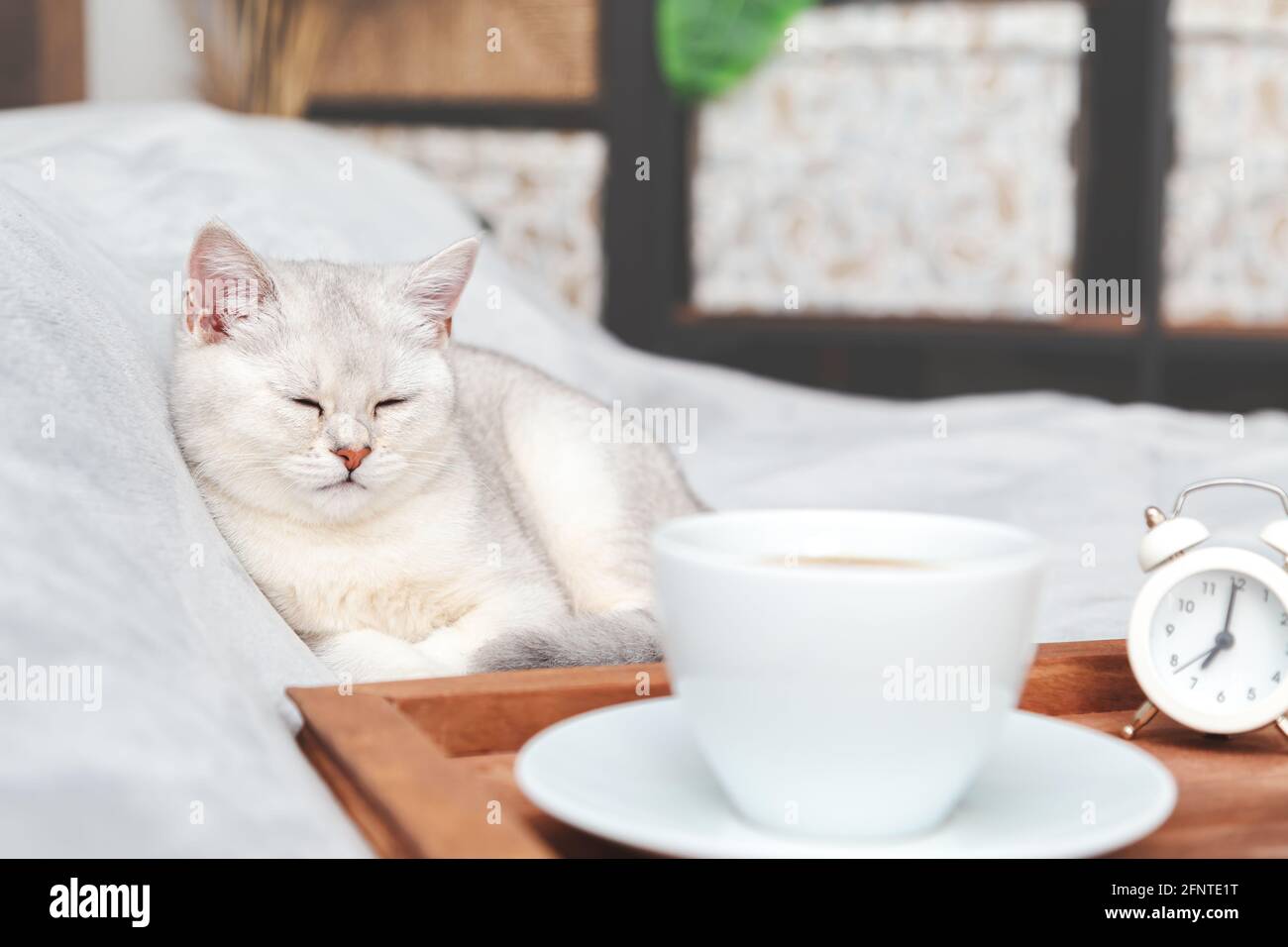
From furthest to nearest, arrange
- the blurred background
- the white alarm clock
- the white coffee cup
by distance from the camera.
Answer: the blurred background, the white alarm clock, the white coffee cup

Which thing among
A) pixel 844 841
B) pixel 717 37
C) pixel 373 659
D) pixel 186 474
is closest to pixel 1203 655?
pixel 844 841

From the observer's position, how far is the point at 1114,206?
3232 millimetres

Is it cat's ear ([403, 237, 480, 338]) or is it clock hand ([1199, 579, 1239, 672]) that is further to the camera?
cat's ear ([403, 237, 480, 338])

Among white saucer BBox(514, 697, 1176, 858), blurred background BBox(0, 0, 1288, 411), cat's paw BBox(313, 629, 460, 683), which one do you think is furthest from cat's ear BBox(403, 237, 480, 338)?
blurred background BBox(0, 0, 1288, 411)

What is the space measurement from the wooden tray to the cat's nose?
1.05 feet

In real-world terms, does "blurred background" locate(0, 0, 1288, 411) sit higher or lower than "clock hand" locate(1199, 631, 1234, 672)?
higher

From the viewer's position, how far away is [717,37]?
326 cm

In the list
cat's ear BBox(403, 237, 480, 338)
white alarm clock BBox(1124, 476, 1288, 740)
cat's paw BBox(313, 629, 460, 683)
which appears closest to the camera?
white alarm clock BBox(1124, 476, 1288, 740)

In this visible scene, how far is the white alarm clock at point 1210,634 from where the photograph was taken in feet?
2.51

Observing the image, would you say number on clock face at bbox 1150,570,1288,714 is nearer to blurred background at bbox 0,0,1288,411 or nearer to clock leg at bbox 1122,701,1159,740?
clock leg at bbox 1122,701,1159,740

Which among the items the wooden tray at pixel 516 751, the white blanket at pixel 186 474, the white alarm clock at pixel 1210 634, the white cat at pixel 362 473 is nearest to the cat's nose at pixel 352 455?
the white cat at pixel 362 473

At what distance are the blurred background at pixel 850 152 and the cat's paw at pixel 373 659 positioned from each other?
2.34m

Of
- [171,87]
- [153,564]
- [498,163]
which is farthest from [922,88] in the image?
[153,564]

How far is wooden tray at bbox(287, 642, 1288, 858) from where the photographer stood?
578 millimetres
